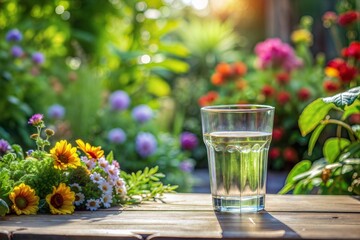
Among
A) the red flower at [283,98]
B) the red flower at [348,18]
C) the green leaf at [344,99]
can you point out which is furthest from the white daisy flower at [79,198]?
the red flower at [283,98]

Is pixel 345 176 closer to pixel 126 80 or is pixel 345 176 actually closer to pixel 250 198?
pixel 250 198

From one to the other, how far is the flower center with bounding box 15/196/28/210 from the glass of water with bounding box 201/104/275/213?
0.36 meters

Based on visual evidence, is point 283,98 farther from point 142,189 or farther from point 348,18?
point 142,189

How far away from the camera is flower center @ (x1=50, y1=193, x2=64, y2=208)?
1258 millimetres

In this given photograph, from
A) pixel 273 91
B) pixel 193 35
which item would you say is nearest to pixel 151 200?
pixel 273 91

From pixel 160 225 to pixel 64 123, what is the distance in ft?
8.39

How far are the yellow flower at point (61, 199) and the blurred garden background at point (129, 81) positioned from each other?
1.78 metres

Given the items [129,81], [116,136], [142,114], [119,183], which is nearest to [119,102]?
[142,114]

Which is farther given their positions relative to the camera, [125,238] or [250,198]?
[250,198]

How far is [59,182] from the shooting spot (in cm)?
132

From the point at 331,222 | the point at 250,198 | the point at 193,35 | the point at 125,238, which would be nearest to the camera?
the point at 125,238

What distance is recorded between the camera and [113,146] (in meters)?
3.49

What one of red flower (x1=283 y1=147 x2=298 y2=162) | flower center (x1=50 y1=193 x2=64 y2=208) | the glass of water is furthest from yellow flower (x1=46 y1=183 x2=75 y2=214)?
red flower (x1=283 y1=147 x2=298 y2=162)

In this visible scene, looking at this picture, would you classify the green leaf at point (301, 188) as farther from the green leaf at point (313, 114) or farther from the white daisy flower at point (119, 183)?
the white daisy flower at point (119, 183)
